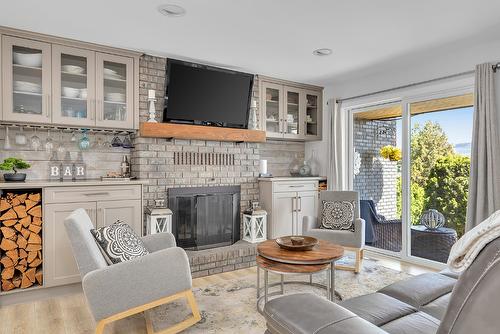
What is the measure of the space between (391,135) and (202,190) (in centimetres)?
259

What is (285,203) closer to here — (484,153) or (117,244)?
(484,153)

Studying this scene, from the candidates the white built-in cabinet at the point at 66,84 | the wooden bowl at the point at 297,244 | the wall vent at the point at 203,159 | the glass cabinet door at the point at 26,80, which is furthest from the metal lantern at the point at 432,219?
the glass cabinet door at the point at 26,80

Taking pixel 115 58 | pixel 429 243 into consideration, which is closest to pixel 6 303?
pixel 115 58

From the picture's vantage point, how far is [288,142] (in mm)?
5234

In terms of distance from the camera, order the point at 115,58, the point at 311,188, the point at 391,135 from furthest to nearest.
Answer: the point at 311,188
the point at 391,135
the point at 115,58

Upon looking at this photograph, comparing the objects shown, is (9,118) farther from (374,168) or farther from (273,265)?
(374,168)

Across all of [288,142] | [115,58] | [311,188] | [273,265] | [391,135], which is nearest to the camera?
[273,265]

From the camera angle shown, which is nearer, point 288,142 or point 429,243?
point 429,243

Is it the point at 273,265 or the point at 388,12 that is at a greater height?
the point at 388,12

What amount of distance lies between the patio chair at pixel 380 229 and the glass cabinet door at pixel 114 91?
3272 mm

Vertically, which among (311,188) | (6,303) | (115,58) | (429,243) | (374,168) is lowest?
(6,303)

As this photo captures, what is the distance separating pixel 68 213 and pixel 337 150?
11.4 ft

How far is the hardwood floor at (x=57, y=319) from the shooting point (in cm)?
238

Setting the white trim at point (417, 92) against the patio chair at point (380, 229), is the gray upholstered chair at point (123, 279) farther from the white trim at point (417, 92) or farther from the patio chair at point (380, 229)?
the white trim at point (417, 92)
